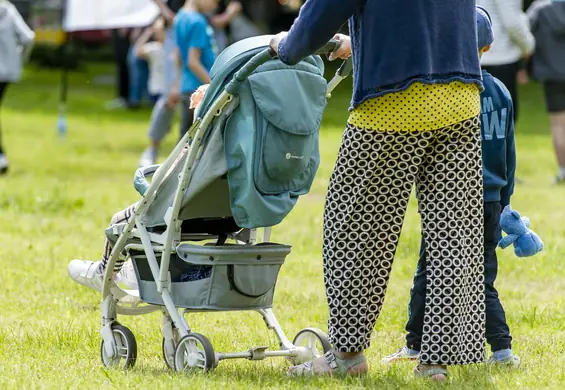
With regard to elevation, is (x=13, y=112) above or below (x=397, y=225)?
below

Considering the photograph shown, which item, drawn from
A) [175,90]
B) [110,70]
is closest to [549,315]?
[175,90]

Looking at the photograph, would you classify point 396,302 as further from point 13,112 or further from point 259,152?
point 13,112

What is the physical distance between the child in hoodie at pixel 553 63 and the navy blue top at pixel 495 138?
7172 mm

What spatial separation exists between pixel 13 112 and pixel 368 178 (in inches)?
670

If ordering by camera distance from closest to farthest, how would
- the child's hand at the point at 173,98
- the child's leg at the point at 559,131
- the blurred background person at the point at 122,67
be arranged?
the child's hand at the point at 173,98
the child's leg at the point at 559,131
the blurred background person at the point at 122,67

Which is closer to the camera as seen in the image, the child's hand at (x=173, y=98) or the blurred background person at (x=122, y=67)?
the child's hand at (x=173, y=98)

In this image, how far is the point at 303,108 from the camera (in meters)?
4.45

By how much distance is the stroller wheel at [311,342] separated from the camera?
15.9 feet

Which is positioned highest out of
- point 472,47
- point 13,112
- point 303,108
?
point 472,47

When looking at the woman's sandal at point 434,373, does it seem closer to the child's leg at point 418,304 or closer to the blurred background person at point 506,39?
the child's leg at point 418,304

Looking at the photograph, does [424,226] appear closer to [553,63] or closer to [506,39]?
[506,39]

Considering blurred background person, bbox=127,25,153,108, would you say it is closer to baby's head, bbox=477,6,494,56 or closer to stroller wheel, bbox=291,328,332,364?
stroller wheel, bbox=291,328,332,364

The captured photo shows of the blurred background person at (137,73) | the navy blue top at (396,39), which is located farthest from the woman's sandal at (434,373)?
the blurred background person at (137,73)

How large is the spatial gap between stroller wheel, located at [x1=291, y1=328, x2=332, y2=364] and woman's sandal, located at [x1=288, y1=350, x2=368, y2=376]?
12cm
